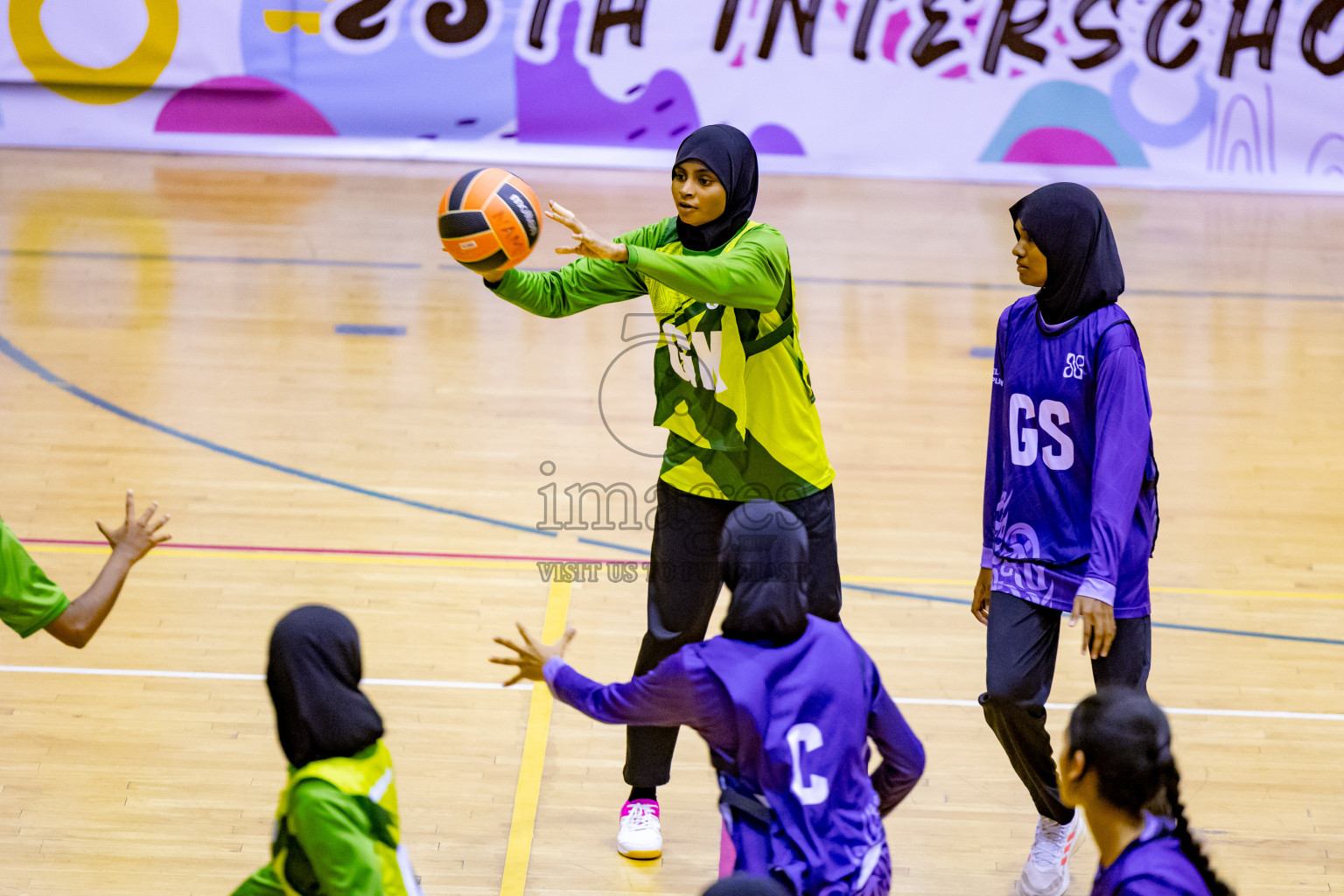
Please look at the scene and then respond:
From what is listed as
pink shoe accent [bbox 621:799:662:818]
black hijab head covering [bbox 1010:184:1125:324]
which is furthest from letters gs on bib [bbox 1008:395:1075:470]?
pink shoe accent [bbox 621:799:662:818]

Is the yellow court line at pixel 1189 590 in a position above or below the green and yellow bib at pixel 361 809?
below

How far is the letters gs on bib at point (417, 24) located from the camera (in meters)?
12.8

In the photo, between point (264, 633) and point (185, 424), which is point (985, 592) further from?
point (185, 424)

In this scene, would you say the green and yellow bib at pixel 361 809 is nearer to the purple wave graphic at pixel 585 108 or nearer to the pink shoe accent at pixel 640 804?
Result: the pink shoe accent at pixel 640 804

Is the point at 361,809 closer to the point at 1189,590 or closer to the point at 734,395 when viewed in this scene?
the point at 734,395

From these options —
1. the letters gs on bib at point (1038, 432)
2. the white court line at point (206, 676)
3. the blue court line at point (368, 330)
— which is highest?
the blue court line at point (368, 330)

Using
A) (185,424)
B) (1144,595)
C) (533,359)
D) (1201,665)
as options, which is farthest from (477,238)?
(533,359)

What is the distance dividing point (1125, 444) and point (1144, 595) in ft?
1.43

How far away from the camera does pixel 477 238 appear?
3.98m

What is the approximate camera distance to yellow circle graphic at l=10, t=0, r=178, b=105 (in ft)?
41.2

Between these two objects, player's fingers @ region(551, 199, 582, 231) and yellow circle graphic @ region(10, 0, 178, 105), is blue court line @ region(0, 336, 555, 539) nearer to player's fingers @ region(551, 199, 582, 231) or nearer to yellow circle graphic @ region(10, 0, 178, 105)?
player's fingers @ region(551, 199, 582, 231)

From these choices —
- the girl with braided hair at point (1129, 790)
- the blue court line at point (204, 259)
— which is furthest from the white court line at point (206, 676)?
the blue court line at point (204, 259)

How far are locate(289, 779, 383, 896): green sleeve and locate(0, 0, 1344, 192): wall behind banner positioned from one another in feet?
35.8

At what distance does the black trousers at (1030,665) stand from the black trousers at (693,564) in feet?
1.73
